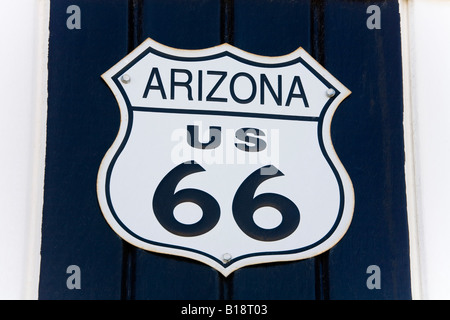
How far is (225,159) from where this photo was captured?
189 cm

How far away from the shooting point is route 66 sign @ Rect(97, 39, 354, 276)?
1.83m

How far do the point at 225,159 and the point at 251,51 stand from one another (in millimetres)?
236

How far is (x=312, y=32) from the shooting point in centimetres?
199

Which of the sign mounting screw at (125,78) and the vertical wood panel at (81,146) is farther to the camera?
the sign mounting screw at (125,78)

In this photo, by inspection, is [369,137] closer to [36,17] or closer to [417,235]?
[417,235]

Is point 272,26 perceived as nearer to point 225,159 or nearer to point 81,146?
point 225,159

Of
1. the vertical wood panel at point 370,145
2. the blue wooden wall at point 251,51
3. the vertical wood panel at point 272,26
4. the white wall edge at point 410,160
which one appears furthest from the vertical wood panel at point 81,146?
the white wall edge at point 410,160

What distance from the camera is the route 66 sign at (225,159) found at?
1830 mm

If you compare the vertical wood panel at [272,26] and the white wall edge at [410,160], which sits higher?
the vertical wood panel at [272,26]

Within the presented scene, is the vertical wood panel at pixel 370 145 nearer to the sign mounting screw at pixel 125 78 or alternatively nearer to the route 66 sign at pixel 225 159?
the route 66 sign at pixel 225 159

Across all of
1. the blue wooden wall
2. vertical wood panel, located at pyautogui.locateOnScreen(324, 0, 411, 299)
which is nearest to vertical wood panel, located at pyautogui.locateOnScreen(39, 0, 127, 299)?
the blue wooden wall

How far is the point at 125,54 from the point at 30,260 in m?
0.45
